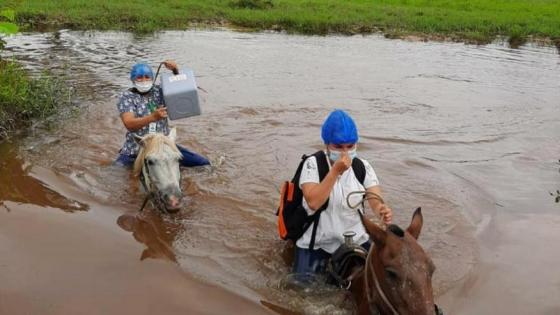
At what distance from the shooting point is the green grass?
8.06 metres

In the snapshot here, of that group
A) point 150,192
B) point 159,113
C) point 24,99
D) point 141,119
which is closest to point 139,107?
point 141,119

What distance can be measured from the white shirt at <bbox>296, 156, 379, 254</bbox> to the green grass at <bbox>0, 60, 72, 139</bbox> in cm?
557

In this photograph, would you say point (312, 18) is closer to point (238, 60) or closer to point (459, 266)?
point (238, 60)

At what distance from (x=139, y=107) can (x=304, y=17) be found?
680 inches

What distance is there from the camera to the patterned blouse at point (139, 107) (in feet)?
21.5

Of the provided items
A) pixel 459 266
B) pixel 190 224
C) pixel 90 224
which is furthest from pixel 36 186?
pixel 459 266

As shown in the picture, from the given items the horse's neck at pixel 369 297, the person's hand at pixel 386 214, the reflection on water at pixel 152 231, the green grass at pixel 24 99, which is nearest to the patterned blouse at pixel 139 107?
the reflection on water at pixel 152 231

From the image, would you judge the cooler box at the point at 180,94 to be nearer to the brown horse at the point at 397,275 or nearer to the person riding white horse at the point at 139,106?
the person riding white horse at the point at 139,106

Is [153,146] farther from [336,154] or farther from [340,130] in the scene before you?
[340,130]

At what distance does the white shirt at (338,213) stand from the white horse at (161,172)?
1580 mm

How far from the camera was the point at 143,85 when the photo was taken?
6.56m

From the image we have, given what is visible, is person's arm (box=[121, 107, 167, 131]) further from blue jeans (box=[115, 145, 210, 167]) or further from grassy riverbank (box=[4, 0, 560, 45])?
grassy riverbank (box=[4, 0, 560, 45])

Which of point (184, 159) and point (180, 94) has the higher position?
point (180, 94)

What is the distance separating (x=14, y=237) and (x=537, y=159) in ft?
24.6
